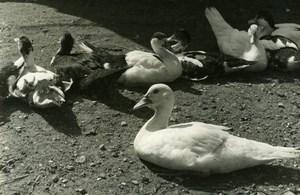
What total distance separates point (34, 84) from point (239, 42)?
10.4ft

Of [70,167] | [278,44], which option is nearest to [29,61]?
[70,167]

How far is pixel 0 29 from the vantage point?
8.46 m

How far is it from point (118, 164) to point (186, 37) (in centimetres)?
296

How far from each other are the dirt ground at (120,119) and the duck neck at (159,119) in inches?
13.7

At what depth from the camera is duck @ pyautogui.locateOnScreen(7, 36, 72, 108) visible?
6.22 m

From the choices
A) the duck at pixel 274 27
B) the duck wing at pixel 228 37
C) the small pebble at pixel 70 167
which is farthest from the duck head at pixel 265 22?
the small pebble at pixel 70 167

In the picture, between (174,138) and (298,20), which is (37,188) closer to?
(174,138)

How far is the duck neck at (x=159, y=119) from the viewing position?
18.2 ft

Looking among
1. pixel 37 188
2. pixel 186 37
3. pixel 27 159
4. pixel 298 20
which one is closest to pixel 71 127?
pixel 27 159

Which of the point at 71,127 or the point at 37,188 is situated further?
the point at 71,127

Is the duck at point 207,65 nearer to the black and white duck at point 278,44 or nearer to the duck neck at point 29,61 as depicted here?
the black and white duck at point 278,44

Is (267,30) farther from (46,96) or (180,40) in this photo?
(46,96)

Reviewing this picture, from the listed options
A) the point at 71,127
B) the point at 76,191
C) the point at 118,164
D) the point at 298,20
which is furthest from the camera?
the point at 298,20

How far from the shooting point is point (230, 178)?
5.11 metres
